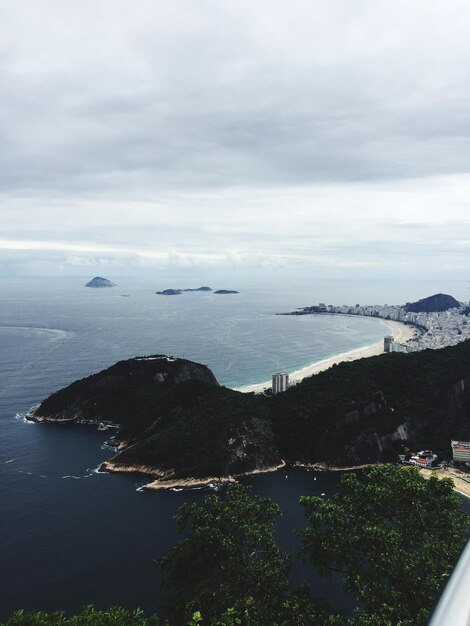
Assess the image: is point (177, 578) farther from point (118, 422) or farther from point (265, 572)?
point (118, 422)

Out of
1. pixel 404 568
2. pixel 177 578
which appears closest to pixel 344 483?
pixel 404 568

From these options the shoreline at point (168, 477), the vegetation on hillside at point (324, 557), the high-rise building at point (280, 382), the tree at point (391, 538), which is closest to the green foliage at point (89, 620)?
the vegetation on hillside at point (324, 557)

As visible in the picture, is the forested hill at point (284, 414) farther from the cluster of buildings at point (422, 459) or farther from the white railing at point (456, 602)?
the white railing at point (456, 602)

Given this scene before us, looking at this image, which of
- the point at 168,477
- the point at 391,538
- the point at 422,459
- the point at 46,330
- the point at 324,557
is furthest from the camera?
the point at 46,330

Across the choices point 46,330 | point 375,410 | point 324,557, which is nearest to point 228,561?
point 324,557

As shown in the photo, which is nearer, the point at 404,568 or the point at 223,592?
the point at 404,568

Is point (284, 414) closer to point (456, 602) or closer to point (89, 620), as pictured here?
point (89, 620)

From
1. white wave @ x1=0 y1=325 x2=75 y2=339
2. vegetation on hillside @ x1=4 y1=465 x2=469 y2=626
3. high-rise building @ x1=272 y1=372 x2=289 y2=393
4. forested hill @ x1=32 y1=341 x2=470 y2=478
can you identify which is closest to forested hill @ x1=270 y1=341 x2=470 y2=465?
forested hill @ x1=32 y1=341 x2=470 y2=478
